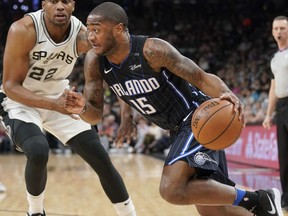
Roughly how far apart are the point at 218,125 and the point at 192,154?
32cm

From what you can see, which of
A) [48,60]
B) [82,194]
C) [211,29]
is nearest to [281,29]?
[48,60]

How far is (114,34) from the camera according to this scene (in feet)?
11.9

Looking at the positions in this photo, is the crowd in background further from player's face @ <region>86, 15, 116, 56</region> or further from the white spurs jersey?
player's face @ <region>86, 15, 116, 56</region>

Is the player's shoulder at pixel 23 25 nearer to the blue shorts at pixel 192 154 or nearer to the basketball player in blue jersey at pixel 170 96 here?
the basketball player in blue jersey at pixel 170 96

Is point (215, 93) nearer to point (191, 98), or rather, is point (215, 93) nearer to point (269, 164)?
point (191, 98)

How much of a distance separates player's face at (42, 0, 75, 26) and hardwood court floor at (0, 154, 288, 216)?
205 cm

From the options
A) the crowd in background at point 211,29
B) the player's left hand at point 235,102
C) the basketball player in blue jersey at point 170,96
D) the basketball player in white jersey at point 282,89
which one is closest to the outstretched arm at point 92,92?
the basketball player in blue jersey at point 170,96

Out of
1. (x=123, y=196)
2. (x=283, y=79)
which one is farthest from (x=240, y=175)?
(x=123, y=196)

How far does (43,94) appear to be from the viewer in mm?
4426

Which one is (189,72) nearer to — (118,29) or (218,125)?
(218,125)

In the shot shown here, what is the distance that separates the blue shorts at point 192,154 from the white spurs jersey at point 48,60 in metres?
1.22

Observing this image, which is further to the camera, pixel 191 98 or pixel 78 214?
pixel 78 214

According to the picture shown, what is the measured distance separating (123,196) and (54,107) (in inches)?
37.4

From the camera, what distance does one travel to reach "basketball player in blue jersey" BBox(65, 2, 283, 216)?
138 inches
